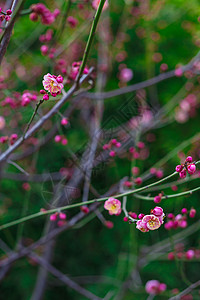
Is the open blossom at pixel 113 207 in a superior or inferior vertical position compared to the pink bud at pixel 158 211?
superior

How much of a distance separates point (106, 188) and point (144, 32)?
1.65m

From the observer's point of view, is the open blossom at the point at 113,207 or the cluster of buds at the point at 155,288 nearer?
the open blossom at the point at 113,207

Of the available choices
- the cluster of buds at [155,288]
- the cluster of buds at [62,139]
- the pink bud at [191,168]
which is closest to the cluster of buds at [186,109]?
the cluster of buds at [62,139]

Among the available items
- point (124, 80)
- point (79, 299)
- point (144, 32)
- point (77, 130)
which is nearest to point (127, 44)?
point (144, 32)

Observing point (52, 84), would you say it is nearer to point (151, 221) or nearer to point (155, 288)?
point (151, 221)

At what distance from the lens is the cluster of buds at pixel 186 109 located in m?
2.61

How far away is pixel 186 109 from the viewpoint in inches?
104

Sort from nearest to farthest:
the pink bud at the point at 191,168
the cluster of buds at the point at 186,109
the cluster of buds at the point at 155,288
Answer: the pink bud at the point at 191,168, the cluster of buds at the point at 155,288, the cluster of buds at the point at 186,109

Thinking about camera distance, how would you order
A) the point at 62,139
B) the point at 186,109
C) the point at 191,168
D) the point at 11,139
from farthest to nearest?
1. the point at 186,109
2. the point at 62,139
3. the point at 11,139
4. the point at 191,168

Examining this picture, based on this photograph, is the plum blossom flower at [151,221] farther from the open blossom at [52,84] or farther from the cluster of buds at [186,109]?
the cluster of buds at [186,109]

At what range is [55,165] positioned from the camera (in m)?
2.28

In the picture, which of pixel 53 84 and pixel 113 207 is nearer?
pixel 53 84

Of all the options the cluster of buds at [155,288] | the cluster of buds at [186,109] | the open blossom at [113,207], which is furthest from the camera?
the cluster of buds at [186,109]

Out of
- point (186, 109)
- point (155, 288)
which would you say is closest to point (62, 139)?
point (155, 288)
